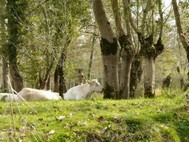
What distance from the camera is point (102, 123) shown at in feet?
25.4

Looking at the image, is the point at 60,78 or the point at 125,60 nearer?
the point at 125,60

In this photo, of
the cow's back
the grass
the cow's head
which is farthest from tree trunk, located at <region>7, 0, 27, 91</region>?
the grass

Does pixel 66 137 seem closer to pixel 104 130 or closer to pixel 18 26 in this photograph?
pixel 104 130

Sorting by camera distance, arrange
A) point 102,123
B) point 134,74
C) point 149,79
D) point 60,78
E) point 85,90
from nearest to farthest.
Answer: point 102,123 < point 149,79 < point 134,74 < point 85,90 < point 60,78

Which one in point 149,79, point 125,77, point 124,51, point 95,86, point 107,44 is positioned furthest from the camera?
point 95,86

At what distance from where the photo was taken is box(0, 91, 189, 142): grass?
702 centimetres

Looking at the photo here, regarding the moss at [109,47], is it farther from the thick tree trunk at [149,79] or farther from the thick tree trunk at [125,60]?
the thick tree trunk at [149,79]

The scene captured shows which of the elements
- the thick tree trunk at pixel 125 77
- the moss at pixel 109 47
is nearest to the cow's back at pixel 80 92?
the thick tree trunk at pixel 125 77

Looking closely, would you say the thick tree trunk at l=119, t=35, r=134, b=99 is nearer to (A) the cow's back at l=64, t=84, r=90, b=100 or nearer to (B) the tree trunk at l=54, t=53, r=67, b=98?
(A) the cow's back at l=64, t=84, r=90, b=100

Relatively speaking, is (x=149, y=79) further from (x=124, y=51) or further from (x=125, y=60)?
(x=124, y=51)

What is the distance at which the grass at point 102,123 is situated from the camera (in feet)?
23.0

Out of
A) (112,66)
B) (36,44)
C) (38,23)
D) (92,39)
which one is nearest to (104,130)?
(112,66)

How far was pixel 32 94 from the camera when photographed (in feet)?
53.0

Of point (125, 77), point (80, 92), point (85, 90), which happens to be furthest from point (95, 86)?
point (125, 77)
